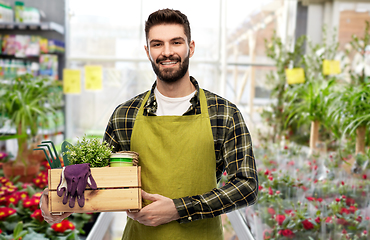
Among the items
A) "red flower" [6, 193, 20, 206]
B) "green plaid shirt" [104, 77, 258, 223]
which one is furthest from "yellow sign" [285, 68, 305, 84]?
"red flower" [6, 193, 20, 206]

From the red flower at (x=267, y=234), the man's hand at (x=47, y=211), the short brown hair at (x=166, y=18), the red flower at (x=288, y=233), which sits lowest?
the red flower at (x=267, y=234)

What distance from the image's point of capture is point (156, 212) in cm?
87

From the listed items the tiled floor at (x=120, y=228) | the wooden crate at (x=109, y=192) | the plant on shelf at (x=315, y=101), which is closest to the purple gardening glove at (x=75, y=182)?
the wooden crate at (x=109, y=192)

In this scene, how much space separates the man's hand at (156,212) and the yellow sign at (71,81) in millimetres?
A: 2798

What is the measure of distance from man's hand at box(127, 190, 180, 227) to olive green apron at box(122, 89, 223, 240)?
0.09 metres

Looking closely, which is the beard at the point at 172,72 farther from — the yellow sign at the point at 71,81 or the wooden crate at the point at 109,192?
the yellow sign at the point at 71,81

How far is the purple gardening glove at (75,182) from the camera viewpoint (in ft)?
2.60

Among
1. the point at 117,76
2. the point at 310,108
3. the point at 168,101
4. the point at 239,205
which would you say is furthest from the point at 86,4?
the point at 239,205

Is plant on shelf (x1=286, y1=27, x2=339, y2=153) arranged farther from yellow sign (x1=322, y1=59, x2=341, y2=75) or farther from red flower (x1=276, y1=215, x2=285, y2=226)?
red flower (x1=276, y1=215, x2=285, y2=226)

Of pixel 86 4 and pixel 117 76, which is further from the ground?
pixel 86 4

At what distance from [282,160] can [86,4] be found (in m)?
2.79

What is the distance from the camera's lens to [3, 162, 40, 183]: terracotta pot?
2.18m

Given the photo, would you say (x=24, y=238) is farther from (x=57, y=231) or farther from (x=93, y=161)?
(x=93, y=161)

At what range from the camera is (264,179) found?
79.3 inches
